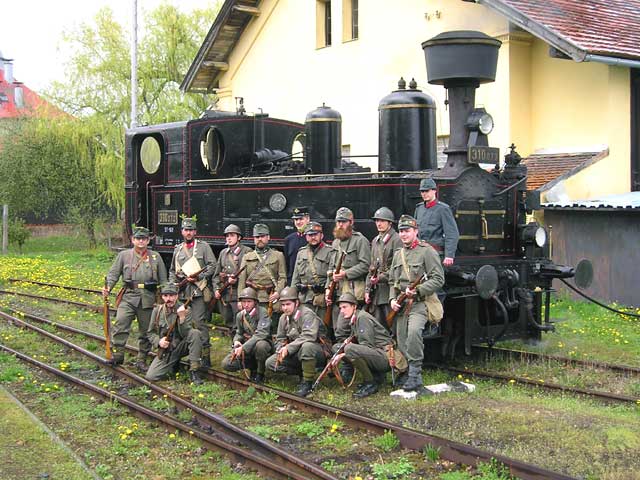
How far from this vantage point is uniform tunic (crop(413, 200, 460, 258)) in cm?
884

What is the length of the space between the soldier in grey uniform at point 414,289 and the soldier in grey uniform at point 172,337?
93.0 inches

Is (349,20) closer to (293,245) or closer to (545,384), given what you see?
(293,245)

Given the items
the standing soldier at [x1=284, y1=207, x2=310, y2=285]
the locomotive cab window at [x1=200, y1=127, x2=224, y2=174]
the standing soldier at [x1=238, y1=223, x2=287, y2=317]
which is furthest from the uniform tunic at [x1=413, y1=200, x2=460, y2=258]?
the locomotive cab window at [x1=200, y1=127, x2=224, y2=174]

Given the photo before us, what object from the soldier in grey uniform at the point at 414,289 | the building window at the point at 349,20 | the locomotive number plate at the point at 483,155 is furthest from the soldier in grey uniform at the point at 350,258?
the building window at the point at 349,20

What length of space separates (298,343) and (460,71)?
11.9 ft

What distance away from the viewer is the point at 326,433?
705 cm

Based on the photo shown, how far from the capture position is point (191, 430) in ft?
23.2

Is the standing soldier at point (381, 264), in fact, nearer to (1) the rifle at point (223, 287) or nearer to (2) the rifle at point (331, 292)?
(2) the rifle at point (331, 292)

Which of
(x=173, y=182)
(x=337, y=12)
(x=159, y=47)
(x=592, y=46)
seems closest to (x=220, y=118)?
(x=173, y=182)

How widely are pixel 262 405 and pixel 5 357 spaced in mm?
4248

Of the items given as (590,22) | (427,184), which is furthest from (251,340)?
(590,22)

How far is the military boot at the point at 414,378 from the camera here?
8.14 m

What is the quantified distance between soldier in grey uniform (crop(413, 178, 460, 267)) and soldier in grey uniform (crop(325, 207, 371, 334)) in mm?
Result: 658

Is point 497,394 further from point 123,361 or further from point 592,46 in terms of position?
point 592,46
